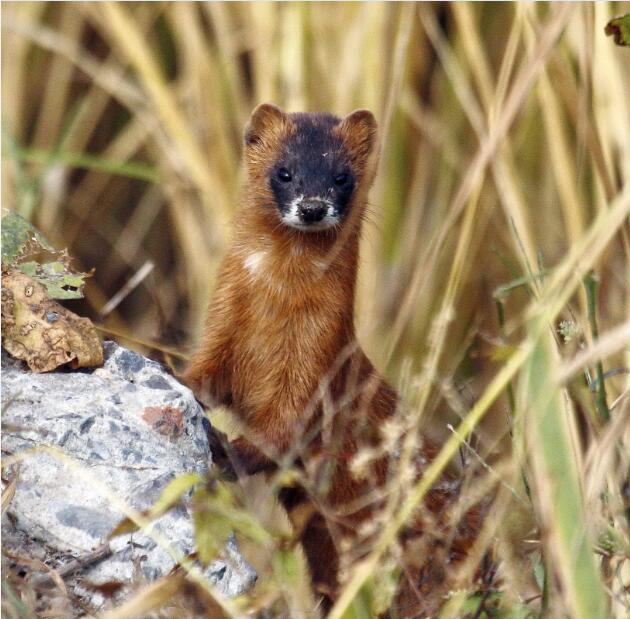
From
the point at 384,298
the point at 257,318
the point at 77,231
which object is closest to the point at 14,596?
the point at 257,318

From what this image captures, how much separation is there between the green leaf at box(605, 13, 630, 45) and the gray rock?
1.40m

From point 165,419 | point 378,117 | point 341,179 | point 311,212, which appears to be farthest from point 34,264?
point 378,117

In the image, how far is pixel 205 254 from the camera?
20.9 ft

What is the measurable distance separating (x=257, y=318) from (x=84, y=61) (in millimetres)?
2838

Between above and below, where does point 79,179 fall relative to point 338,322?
below

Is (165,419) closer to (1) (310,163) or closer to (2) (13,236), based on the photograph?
(2) (13,236)

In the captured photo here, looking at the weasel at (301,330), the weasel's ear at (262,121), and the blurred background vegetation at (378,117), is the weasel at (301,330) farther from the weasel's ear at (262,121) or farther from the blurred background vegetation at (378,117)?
the blurred background vegetation at (378,117)

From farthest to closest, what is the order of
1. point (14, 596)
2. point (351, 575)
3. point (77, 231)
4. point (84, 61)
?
point (77, 231) → point (84, 61) → point (351, 575) → point (14, 596)

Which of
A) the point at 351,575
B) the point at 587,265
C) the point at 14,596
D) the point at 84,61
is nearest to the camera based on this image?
the point at 14,596

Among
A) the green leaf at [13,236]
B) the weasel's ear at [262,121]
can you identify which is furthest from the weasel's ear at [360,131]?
the green leaf at [13,236]

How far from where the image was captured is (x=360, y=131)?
180 inches

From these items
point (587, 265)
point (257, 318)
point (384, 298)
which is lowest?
point (384, 298)

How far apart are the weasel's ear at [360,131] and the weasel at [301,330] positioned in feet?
0.40

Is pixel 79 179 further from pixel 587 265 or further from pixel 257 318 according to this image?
pixel 587 265
